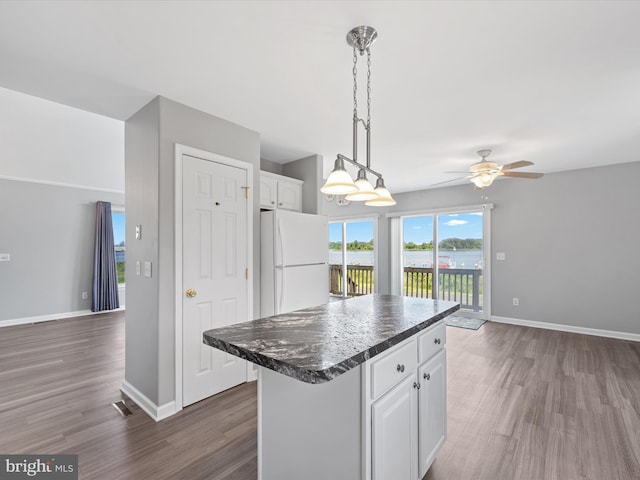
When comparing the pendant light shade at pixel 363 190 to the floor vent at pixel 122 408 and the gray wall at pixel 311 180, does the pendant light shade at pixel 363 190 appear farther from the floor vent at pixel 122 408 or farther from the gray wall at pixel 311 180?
the floor vent at pixel 122 408

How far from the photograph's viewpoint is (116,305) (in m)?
6.03

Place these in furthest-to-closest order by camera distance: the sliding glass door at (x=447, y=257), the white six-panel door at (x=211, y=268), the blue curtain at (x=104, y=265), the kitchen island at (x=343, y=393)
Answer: the blue curtain at (x=104, y=265), the sliding glass door at (x=447, y=257), the white six-panel door at (x=211, y=268), the kitchen island at (x=343, y=393)

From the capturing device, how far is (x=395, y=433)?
1.34 m

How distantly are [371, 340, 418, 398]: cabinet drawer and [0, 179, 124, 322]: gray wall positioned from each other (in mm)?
6426

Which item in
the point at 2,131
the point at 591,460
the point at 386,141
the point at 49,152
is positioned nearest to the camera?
the point at 591,460

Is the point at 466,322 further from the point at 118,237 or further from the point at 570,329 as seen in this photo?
the point at 118,237

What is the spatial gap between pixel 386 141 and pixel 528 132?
1.47 metres

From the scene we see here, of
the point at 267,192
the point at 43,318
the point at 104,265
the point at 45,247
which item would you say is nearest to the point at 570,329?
the point at 267,192

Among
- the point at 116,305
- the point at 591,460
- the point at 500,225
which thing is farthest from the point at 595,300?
the point at 116,305

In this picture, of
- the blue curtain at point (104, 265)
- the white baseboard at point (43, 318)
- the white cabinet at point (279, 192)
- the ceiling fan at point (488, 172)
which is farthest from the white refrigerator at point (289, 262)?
the white baseboard at point (43, 318)

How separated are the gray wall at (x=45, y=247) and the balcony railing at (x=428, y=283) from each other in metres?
5.18

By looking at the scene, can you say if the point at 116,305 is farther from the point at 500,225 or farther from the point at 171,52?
the point at 500,225

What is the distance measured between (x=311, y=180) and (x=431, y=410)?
117 inches

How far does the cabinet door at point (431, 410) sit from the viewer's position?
1.59 meters
